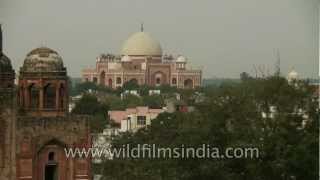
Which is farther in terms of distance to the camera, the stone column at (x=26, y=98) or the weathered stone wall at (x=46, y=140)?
the stone column at (x=26, y=98)

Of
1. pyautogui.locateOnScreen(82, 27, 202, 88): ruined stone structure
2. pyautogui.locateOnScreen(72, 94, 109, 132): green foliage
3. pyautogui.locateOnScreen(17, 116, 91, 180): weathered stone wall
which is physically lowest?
pyautogui.locateOnScreen(17, 116, 91, 180): weathered stone wall

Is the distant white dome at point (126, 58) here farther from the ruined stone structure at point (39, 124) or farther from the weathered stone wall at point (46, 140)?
the weathered stone wall at point (46, 140)

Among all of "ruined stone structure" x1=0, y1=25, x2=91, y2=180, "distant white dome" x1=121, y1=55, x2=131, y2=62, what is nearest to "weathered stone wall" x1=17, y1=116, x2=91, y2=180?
"ruined stone structure" x1=0, y1=25, x2=91, y2=180

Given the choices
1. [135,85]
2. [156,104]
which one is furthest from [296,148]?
[135,85]

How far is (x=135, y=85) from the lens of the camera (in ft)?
181

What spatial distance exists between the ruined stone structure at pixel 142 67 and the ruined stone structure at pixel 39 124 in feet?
131

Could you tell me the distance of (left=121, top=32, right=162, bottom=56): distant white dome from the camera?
56594 millimetres

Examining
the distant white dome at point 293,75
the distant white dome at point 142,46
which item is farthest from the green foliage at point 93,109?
the distant white dome at point 142,46

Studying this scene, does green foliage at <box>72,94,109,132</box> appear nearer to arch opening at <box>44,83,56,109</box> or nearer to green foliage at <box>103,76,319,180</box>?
green foliage at <box>103,76,319,180</box>

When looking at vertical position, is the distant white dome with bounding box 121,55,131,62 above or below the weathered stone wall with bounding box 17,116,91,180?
above

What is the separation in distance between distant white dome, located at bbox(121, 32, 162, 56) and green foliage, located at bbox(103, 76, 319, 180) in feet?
129

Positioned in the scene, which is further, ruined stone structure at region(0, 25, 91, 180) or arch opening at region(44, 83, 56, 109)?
arch opening at region(44, 83, 56, 109)

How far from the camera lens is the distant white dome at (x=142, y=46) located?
186 ft

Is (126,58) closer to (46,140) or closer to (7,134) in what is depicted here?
(46,140)
